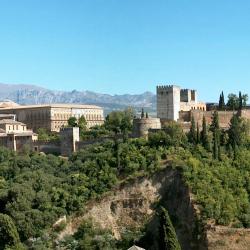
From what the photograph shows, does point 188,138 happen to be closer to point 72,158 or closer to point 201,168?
point 201,168

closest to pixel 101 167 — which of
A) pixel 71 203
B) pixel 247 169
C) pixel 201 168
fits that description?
pixel 71 203

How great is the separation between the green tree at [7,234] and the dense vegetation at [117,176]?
0.27ft

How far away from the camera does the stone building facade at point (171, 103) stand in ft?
185

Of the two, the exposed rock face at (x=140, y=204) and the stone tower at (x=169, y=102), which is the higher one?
the stone tower at (x=169, y=102)

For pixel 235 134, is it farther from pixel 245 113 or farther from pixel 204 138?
pixel 245 113

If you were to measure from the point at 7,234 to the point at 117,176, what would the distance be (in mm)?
9460

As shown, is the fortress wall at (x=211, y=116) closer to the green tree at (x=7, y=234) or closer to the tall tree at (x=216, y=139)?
the tall tree at (x=216, y=139)

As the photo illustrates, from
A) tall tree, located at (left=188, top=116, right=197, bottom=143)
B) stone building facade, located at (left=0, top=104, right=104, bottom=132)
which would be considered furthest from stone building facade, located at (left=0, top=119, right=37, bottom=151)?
tall tree, located at (left=188, top=116, right=197, bottom=143)

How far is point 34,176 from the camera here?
4716 cm

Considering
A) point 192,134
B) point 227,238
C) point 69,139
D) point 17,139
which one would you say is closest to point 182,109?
point 192,134

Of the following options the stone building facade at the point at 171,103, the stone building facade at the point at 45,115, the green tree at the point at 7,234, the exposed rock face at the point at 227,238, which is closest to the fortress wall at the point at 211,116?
the stone building facade at the point at 171,103

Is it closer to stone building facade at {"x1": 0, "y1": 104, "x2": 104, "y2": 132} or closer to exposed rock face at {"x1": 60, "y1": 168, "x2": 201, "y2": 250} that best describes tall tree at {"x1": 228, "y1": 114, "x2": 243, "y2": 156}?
exposed rock face at {"x1": 60, "y1": 168, "x2": 201, "y2": 250}

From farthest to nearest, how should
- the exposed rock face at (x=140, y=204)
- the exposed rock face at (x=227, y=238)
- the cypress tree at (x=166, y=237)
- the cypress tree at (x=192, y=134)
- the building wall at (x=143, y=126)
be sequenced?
1. the building wall at (x=143, y=126)
2. the cypress tree at (x=192, y=134)
3. the exposed rock face at (x=140, y=204)
4. the exposed rock face at (x=227, y=238)
5. the cypress tree at (x=166, y=237)

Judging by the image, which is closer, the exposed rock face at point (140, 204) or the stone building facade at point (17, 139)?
the exposed rock face at point (140, 204)
